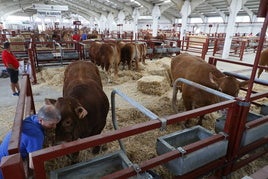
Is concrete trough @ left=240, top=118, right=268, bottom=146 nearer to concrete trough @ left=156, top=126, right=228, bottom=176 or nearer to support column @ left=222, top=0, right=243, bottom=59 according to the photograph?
concrete trough @ left=156, top=126, right=228, bottom=176

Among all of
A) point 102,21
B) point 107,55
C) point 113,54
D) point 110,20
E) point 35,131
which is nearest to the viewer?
point 35,131

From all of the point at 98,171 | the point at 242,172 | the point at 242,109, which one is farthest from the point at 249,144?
the point at 98,171

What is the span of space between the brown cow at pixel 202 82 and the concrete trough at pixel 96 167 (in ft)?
5.92

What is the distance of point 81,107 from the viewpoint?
7.03ft

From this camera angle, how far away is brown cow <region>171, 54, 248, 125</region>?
3146 millimetres

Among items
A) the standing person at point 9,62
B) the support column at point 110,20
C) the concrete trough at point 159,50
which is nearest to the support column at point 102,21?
the support column at point 110,20

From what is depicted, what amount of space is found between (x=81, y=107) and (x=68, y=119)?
182 mm

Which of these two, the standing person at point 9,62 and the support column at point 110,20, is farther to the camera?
the support column at point 110,20

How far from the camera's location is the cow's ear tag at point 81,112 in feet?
6.99

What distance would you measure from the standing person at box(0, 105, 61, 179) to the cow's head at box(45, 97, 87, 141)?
4.7 inches

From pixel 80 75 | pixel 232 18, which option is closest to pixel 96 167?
pixel 80 75

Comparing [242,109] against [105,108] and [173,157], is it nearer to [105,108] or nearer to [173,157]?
[173,157]

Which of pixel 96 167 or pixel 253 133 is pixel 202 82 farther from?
pixel 96 167

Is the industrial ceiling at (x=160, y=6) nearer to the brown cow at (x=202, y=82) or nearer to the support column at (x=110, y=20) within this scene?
the support column at (x=110, y=20)
